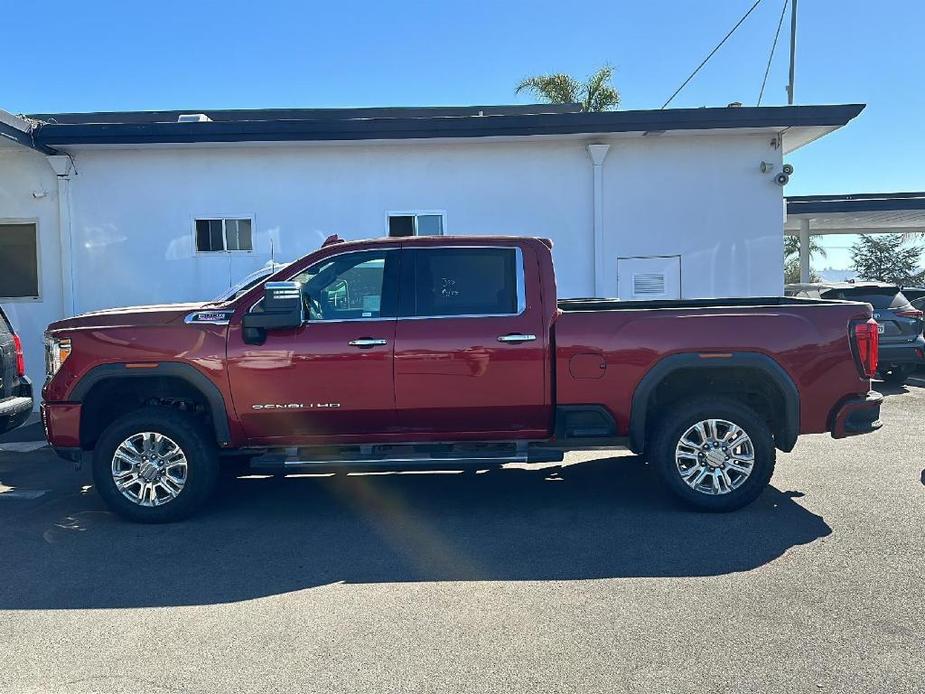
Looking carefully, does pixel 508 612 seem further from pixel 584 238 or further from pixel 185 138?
pixel 185 138

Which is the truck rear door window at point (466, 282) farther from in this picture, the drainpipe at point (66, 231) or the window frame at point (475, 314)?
the drainpipe at point (66, 231)

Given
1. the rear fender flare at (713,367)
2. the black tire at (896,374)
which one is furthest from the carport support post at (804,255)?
the rear fender flare at (713,367)

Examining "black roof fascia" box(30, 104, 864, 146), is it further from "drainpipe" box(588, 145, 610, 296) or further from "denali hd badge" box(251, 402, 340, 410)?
"denali hd badge" box(251, 402, 340, 410)

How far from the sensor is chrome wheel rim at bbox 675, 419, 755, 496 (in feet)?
19.3

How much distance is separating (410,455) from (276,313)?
1.42 meters

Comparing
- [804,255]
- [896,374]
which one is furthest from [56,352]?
[804,255]

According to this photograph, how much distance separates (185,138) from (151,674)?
28.9 feet

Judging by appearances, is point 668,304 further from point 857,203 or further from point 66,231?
point 857,203

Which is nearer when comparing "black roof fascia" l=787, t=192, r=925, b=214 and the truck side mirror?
the truck side mirror

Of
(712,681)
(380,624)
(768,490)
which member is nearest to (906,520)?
(768,490)

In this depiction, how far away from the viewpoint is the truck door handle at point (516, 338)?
584 centimetres

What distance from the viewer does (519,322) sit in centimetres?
590

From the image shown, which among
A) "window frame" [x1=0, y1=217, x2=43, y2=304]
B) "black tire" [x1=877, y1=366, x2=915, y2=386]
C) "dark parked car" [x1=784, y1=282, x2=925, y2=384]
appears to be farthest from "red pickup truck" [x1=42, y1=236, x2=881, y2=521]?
"black tire" [x1=877, y1=366, x2=915, y2=386]

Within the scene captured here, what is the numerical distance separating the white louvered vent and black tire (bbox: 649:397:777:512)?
5.98m
